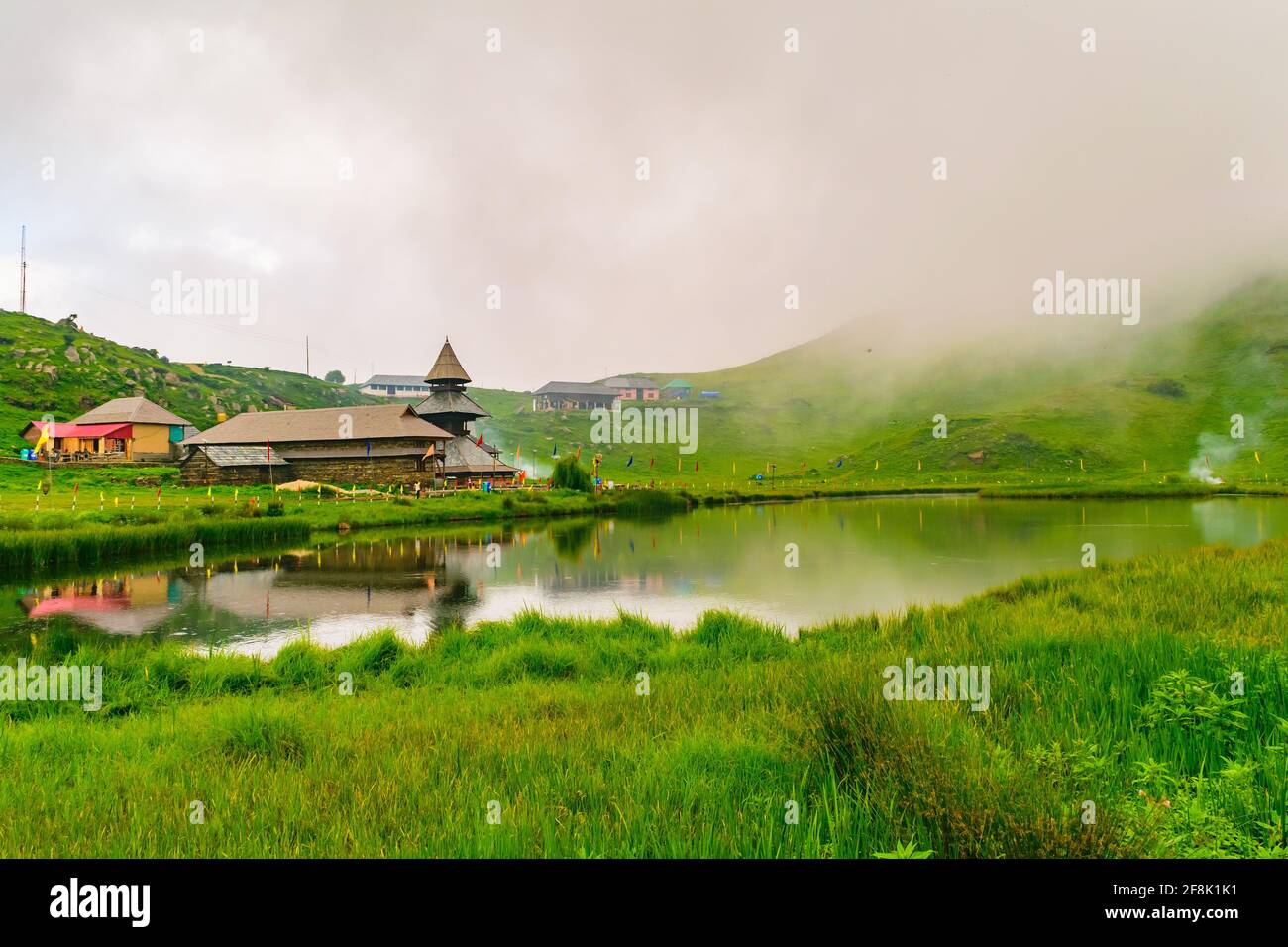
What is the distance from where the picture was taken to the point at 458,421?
7894 centimetres

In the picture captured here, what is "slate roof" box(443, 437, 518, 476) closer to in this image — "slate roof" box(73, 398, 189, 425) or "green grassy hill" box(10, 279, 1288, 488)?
"green grassy hill" box(10, 279, 1288, 488)

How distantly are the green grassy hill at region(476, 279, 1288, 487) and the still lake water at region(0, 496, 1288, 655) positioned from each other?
49.4 m

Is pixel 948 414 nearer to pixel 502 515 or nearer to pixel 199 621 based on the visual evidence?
pixel 502 515

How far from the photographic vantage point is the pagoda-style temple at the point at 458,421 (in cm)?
7175

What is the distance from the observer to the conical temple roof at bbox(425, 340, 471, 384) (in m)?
79.0

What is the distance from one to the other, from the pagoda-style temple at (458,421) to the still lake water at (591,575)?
89.6ft

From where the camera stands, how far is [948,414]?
5842 inches

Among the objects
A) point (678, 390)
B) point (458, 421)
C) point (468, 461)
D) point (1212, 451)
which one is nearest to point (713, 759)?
point (468, 461)

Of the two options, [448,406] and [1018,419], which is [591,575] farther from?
[1018,419]

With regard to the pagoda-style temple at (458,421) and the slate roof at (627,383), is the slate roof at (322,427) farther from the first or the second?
the slate roof at (627,383)

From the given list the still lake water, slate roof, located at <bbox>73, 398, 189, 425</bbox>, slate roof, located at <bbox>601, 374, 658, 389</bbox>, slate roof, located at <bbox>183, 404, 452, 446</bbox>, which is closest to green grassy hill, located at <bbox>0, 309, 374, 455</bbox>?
slate roof, located at <bbox>73, 398, 189, 425</bbox>

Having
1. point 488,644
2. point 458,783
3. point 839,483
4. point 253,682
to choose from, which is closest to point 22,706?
point 253,682

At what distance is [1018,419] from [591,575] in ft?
387
